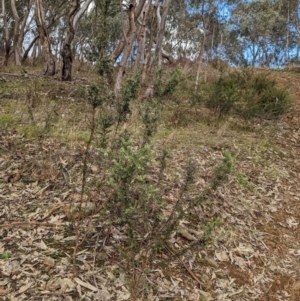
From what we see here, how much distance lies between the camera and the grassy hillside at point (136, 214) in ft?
6.41

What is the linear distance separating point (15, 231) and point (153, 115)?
4.26ft

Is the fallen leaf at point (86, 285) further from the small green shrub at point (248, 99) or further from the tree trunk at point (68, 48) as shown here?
the tree trunk at point (68, 48)

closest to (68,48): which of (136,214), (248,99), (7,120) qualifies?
(7,120)

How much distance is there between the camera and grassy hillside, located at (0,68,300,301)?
1.95 metres

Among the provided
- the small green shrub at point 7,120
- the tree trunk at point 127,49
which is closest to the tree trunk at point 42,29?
the tree trunk at point 127,49

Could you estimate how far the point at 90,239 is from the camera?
2307 millimetres

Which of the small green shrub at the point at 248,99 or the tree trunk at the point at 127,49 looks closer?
the tree trunk at the point at 127,49

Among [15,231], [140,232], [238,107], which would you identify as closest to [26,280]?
[15,231]

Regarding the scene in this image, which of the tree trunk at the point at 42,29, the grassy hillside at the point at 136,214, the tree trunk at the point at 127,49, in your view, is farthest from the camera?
the tree trunk at the point at 42,29

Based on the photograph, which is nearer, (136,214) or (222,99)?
(136,214)

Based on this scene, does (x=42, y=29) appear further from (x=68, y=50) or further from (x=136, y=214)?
(x=136, y=214)

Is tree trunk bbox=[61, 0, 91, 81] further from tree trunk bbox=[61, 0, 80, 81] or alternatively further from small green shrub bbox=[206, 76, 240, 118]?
small green shrub bbox=[206, 76, 240, 118]

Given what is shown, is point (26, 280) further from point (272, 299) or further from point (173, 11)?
point (173, 11)

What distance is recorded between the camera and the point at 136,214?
2170 millimetres
